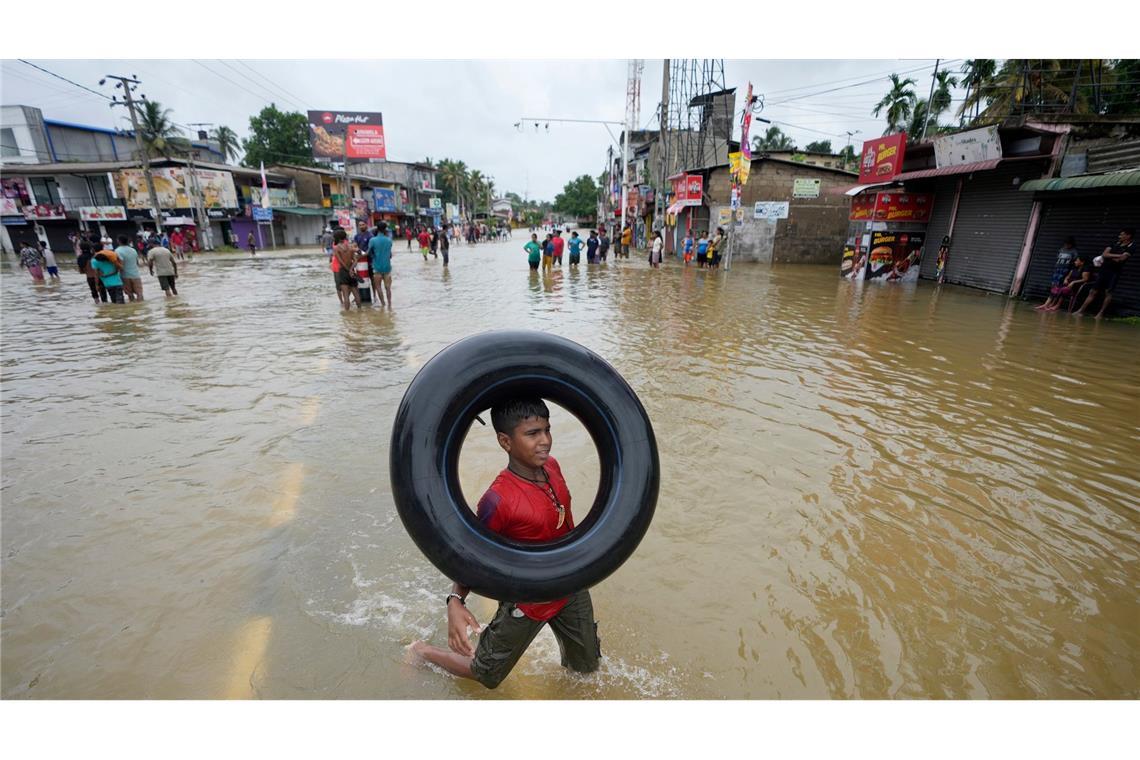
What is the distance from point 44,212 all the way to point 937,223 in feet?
158

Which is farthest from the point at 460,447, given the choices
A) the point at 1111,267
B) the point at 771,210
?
the point at 771,210

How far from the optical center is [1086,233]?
11.9 m

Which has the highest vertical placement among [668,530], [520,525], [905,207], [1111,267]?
[905,207]

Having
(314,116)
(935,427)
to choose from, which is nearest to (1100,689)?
(935,427)

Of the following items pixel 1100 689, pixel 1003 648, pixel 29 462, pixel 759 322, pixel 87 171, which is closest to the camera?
pixel 1100 689

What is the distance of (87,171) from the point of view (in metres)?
32.8

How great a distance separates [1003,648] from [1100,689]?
0.35 metres

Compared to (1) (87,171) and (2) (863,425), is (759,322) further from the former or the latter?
(1) (87,171)

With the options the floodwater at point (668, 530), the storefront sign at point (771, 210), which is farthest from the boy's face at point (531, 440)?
the storefront sign at point (771, 210)

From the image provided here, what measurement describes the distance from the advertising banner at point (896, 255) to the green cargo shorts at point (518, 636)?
771 inches

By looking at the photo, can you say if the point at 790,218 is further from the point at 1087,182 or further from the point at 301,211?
the point at 301,211

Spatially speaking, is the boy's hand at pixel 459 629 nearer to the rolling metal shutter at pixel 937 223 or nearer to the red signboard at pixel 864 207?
the rolling metal shutter at pixel 937 223

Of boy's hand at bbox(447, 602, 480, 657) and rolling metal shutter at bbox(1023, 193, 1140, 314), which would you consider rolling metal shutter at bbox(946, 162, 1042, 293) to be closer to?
rolling metal shutter at bbox(1023, 193, 1140, 314)

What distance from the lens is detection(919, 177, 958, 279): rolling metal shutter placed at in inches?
644
